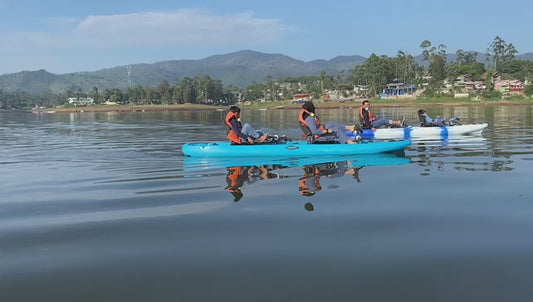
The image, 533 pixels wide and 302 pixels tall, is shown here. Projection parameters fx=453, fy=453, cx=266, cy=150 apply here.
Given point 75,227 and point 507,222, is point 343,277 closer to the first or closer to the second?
point 507,222

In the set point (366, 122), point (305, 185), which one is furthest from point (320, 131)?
point (366, 122)

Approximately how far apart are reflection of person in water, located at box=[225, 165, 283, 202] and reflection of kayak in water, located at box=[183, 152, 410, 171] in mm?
759

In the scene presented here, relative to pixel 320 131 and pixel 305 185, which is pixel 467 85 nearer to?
pixel 320 131

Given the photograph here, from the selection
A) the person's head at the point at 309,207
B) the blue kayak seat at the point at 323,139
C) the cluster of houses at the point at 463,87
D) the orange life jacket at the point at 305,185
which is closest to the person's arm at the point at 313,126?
the blue kayak seat at the point at 323,139

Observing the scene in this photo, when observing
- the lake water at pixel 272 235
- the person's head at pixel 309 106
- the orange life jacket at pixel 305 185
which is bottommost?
the lake water at pixel 272 235

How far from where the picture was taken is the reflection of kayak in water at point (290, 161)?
14.8 meters

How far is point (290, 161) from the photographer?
15469mm

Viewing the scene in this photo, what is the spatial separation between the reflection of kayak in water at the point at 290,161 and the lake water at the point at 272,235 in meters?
1.29

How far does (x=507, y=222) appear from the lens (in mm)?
7742

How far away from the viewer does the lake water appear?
5355 millimetres

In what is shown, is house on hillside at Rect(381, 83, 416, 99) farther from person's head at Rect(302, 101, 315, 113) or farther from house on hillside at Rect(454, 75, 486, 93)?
person's head at Rect(302, 101, 315, 113)

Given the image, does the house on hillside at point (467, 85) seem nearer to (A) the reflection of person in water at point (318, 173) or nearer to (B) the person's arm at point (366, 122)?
(B) the person's arm at point (366, 122)

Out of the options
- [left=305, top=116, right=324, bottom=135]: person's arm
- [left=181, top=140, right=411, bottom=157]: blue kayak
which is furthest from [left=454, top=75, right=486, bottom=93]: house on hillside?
[left=305, top=116, right=324, bottom=135]: person's arm

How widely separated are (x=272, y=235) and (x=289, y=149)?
8.91 metres
